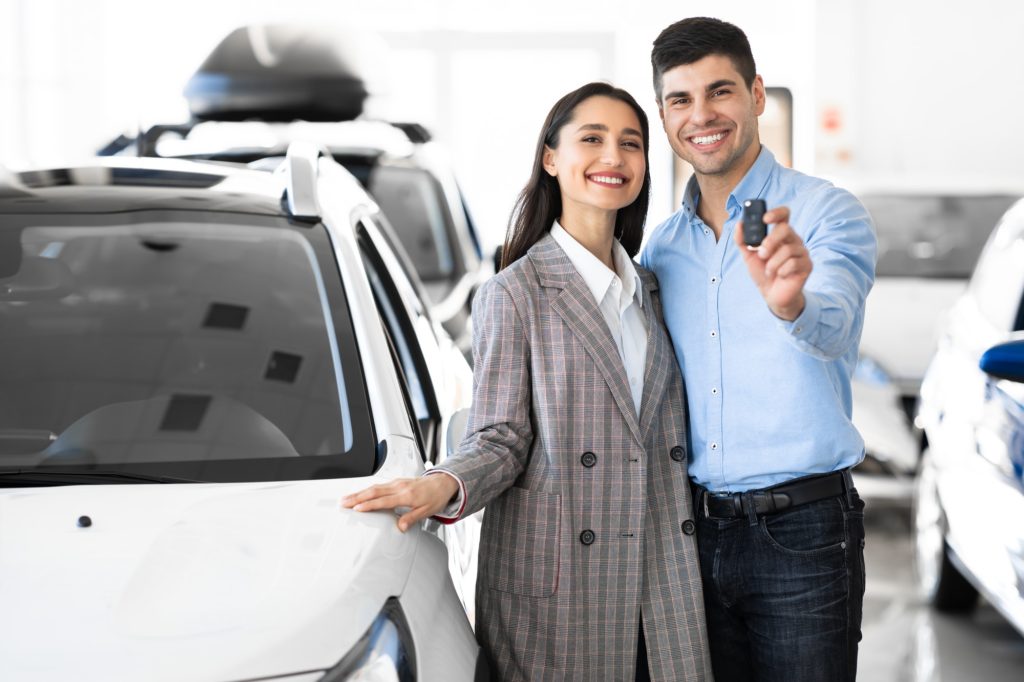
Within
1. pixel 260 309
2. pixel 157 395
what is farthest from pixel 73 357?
pixel 260 309

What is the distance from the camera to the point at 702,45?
204 centimetres

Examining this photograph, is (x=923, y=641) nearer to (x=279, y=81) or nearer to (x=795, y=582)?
(x=795, y=582)

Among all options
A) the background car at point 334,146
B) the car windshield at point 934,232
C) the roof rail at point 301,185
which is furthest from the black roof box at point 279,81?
the car windshield at point 934,232

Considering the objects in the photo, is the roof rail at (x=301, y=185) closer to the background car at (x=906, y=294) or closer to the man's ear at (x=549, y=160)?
the man's ear at (x=549, y=160)

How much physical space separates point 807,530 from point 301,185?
121 cm

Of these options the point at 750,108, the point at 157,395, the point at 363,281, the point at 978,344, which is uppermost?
the point at 750,108

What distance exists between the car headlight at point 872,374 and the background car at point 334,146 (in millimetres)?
1717

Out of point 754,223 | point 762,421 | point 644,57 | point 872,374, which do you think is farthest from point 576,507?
point 644,57

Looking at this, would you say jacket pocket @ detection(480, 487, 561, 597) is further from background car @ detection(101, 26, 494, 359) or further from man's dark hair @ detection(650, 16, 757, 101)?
background car @ detection(101, 26, 494, 359)

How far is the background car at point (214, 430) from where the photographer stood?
159cm

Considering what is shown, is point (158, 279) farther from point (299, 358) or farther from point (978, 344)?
point (978, 344)

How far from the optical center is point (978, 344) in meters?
3.65

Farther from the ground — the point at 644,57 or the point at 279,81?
the point at 644,57

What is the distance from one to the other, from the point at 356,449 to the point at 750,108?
2.85 feet
